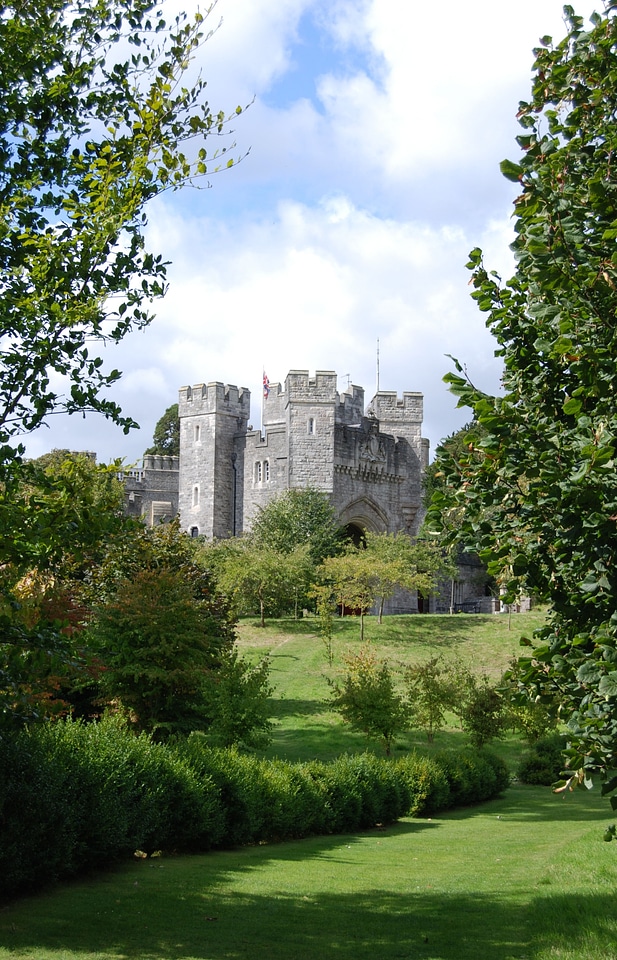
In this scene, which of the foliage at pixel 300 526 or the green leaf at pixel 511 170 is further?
the foliage at pixel 300 526

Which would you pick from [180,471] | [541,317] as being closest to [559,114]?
[541,317]

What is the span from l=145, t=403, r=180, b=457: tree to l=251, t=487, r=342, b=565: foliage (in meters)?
28.5

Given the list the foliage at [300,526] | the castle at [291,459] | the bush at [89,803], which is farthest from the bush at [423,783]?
the castle at [291,459]

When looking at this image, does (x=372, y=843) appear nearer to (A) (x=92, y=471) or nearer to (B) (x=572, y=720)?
(A) (x=92, y=471)

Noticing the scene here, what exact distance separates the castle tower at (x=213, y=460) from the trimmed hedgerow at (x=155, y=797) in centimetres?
3492

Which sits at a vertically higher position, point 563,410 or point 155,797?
point 563,410

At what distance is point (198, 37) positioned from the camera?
6977mm

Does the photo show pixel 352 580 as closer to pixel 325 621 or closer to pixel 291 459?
pixel 325 621

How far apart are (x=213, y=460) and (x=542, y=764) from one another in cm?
3306

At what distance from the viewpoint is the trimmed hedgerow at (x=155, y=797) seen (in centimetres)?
869

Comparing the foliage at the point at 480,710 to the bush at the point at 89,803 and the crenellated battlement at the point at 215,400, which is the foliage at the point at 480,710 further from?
the crenellated battlement at the point at 215,400

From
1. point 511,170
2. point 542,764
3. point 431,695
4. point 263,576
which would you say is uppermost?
point 511,170

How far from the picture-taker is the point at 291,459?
4409cm

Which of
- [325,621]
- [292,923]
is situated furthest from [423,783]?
[325,621]
